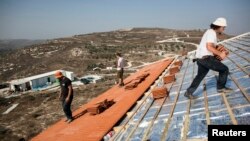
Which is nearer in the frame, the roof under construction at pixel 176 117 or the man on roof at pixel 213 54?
the roof under construction at pixel 176 117

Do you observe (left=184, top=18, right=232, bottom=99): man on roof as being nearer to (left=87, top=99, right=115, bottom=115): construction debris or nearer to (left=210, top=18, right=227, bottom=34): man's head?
(left=210, top=18, right=227, bottom=34): man's head

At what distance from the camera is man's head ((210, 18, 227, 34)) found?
5.97 m

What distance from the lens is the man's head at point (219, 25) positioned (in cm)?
597

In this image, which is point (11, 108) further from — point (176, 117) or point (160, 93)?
point (176, 117)

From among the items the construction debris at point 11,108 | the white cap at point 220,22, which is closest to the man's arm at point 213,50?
the white cap at point 220,22

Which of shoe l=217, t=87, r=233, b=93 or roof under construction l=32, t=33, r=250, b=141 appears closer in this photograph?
roof under construction l=32, t=33, r=250, b=141

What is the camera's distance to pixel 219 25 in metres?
5.96

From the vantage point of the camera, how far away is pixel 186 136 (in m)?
4.81

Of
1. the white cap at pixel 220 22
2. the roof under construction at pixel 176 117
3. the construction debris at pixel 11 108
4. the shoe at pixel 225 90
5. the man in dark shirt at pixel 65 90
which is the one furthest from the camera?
the construction debris at pixel 11 108

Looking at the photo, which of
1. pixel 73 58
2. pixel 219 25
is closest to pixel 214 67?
pixel 219 25

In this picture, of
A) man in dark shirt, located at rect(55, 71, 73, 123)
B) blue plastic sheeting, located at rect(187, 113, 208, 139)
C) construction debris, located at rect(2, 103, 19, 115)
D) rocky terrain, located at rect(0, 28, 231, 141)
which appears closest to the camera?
blue plastic sheeting, located at rect(187, 113, 208, 139)

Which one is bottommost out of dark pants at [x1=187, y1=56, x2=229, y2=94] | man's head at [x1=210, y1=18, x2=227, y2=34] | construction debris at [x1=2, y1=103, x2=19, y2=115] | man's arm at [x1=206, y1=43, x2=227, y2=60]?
construction debris at [x1=2, y1=103, x2=19, y2=115]

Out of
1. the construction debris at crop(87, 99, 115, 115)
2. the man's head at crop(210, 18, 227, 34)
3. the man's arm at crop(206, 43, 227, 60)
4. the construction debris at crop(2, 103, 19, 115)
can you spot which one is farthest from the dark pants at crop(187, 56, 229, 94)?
the construction debris at crop(2, 103, 19, 115)

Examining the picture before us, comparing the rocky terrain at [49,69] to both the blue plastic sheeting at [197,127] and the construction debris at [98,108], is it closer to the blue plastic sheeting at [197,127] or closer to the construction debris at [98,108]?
the construction debris at [98,108]
